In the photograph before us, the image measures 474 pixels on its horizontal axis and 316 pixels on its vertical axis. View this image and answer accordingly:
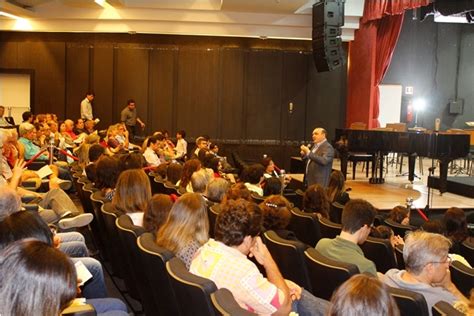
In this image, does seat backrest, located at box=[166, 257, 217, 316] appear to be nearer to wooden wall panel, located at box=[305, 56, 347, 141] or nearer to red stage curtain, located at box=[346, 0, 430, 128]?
red stage curtain, located at box=[346, 0, 430, 128]

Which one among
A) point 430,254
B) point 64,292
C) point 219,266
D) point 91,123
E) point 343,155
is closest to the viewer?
point 64,292

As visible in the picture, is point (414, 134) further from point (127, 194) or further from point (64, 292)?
point (64, 292)

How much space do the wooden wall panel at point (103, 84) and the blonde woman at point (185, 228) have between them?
11452 mm

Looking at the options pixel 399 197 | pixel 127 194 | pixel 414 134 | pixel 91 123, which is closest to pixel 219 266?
pixel 127 194

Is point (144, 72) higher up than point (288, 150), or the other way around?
point (144, 72)

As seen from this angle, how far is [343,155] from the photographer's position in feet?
35.7

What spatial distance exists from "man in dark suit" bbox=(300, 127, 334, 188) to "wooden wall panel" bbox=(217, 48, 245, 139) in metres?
6.42

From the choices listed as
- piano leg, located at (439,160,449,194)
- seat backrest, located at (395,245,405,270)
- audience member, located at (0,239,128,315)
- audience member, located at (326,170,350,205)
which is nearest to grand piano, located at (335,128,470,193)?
piano leg, located at (439,160,449,194)

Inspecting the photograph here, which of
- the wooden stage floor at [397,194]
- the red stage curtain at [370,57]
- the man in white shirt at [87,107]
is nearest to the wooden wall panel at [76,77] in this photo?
the man in white shirt at [87,107]

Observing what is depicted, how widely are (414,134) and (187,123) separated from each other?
625 cm

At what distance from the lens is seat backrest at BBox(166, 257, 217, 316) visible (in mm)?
2281

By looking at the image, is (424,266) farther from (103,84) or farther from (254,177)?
(103,84)

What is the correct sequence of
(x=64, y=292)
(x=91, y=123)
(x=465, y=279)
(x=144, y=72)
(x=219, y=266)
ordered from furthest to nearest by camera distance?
(x=144, y=72) → (x=91, y=123) → (x=465, y=279) → (x=219, y=266) → (x=64, y=292)

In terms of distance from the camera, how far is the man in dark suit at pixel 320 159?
8.15m
